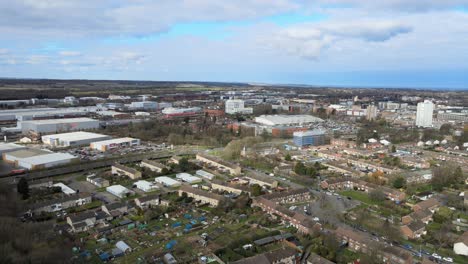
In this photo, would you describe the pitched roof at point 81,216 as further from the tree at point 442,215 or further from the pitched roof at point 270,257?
the tree at point 442,215

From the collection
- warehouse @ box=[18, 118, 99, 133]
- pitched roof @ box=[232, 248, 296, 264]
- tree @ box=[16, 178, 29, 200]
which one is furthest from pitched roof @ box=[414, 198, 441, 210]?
warehouse @ box=[18, 118, 99, 133]

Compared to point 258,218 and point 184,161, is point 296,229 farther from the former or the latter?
point 184,161

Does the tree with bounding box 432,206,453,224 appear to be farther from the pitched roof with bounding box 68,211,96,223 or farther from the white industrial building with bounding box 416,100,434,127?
the white industrial building with bounding box 416,100,434,127

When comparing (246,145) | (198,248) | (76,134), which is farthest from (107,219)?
(76,134)

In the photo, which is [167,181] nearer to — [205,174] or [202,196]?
[205,174]

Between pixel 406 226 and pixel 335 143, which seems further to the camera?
pixel 335 143

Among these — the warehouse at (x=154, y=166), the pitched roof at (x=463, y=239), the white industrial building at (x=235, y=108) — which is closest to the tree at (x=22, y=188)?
the warehouse at (x=154, y=166)
